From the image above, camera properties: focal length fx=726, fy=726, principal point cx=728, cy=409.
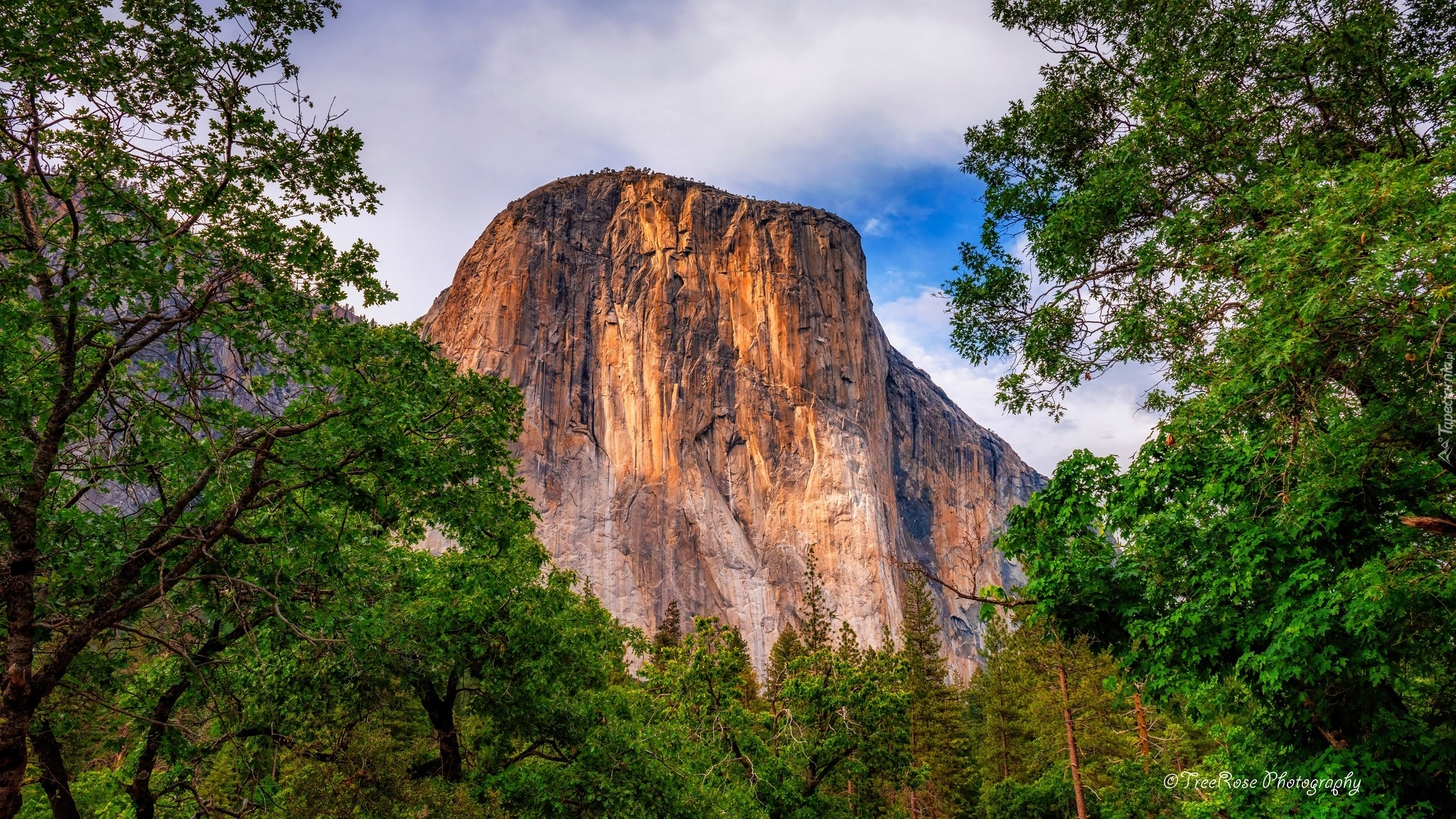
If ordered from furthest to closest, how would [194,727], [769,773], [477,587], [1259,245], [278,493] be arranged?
[769,773], [477,587], [194,727], [278,493], [1259,245]

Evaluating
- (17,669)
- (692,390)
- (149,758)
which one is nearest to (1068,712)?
(149,758)

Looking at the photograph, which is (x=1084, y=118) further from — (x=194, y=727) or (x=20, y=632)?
(x=194, y=727)

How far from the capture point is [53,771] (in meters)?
5.93

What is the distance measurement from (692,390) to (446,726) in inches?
2142

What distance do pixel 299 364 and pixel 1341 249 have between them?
7428 millimetres

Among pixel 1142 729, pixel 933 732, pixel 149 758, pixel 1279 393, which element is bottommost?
pixel 933 732

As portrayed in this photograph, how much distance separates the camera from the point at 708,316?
67.8m

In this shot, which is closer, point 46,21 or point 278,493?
point 46,21

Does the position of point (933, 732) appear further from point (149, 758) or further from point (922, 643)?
point (149, 758)

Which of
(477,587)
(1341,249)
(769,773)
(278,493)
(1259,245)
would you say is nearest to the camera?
(1341,249)

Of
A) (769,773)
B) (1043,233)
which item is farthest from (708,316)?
(1043,233)

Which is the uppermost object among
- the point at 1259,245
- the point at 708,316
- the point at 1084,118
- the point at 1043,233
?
the point at 708,316

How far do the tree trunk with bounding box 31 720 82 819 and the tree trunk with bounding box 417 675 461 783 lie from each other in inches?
194

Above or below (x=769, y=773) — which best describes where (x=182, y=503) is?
above
